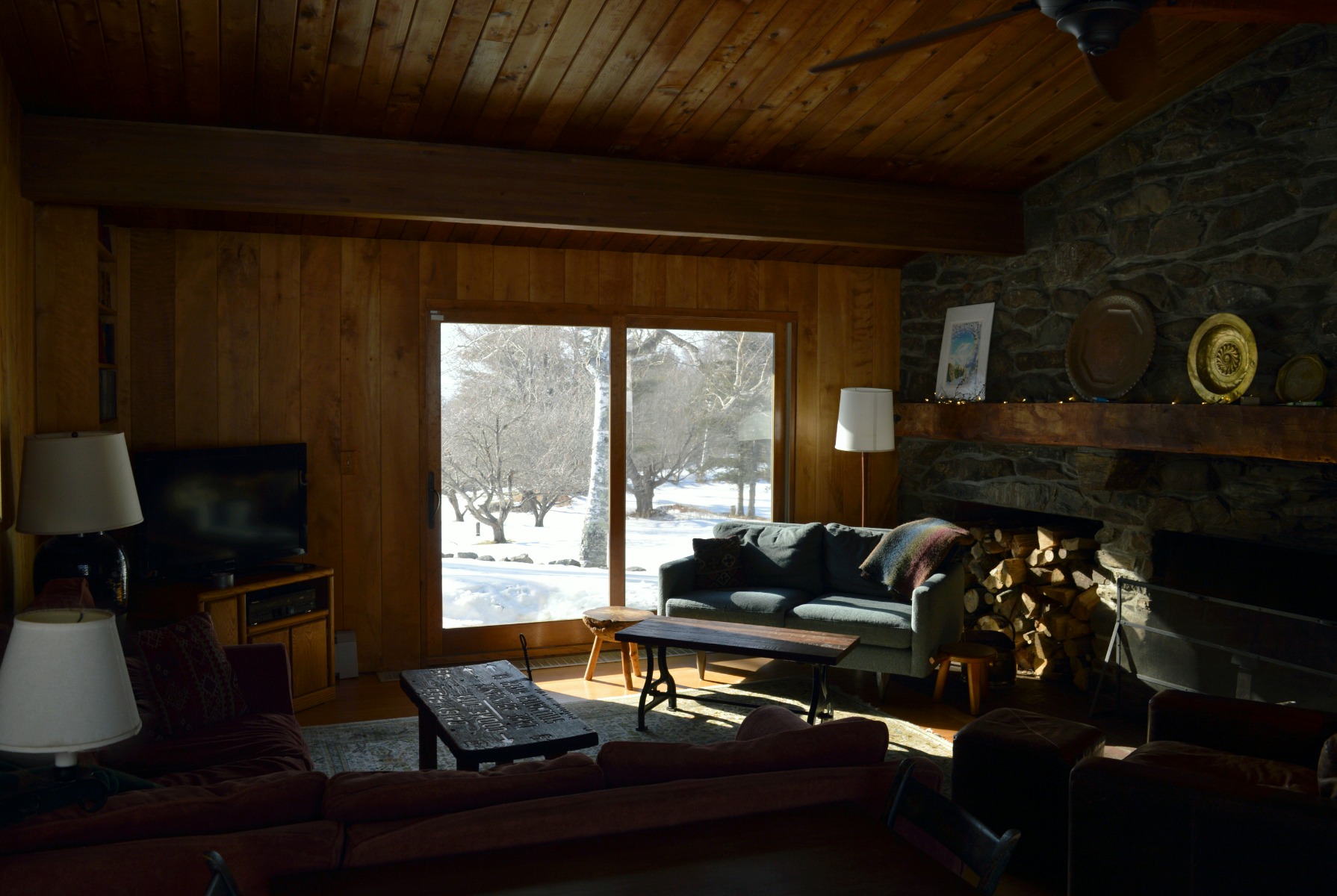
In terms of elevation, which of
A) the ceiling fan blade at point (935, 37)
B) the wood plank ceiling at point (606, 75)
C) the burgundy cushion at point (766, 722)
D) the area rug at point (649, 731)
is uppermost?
the wood plank ceiling at point (606, 75)

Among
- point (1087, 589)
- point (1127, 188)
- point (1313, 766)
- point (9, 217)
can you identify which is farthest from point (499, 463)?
point (1313, 766)

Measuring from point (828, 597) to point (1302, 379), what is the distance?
2566 millimetres

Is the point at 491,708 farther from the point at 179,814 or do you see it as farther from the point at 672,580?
the point at 672,580

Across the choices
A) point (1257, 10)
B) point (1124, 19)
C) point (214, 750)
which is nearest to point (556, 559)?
point (214, 750)

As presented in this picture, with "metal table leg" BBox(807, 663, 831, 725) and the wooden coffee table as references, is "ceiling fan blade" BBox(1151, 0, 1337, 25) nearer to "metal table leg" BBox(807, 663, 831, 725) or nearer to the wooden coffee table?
the wooden coffee table

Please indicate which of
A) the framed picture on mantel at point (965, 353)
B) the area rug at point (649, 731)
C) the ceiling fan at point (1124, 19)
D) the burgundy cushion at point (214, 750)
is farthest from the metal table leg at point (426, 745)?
the framed picture on mantel at point (965, 353)

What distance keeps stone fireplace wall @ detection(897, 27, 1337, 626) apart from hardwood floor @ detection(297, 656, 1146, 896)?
78cm

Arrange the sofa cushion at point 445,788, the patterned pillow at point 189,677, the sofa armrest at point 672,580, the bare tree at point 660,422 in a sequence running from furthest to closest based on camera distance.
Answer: the bare tree at point 660,422, the sofa armrest at point 672,580, the patterned pillow at point 189,677, the sofa cushion at point 445,788

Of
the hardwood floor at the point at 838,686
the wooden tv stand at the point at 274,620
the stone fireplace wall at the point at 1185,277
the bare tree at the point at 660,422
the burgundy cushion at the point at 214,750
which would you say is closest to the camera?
the burgundy cushion at the point at 214,750

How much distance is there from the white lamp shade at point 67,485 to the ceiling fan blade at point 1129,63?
3613 mm

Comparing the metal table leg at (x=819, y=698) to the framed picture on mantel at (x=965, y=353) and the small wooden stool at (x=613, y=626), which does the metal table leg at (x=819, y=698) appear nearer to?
the small wooden stool at (x=613, y=626)

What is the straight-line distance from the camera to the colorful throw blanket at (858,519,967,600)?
17.8ft

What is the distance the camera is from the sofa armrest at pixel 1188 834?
8.20 ft

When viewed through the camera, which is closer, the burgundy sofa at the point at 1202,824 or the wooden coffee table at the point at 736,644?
the burgundy sofa at the point at 1202,824
